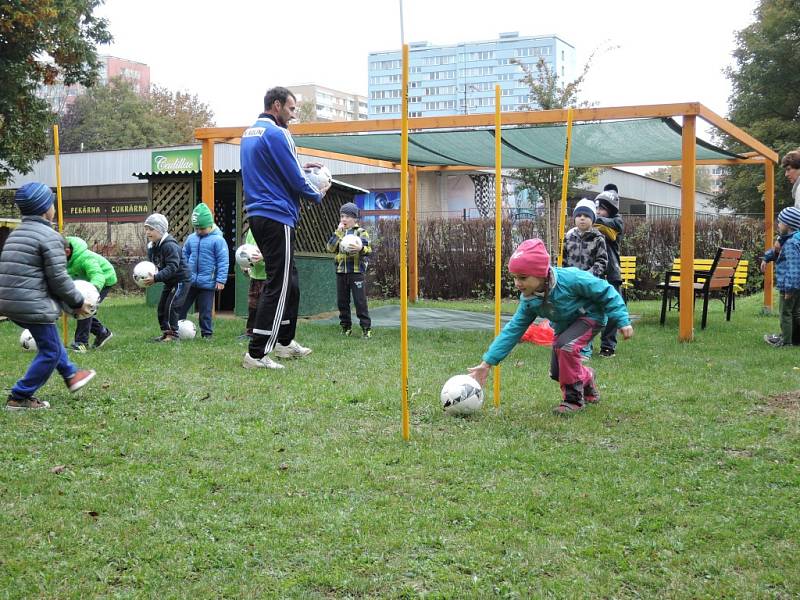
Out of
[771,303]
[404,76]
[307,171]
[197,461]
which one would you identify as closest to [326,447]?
[197,461]

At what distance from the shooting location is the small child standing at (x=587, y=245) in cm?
823

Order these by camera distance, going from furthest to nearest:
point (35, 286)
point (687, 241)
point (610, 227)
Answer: point (687, 241)
point (610, 227)
point (35, 286)

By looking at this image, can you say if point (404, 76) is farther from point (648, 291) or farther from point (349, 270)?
point (648, 291)

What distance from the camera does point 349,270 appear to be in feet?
32.8

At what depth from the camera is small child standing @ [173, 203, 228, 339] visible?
959cm

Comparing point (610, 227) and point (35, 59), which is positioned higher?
point (35, 59)

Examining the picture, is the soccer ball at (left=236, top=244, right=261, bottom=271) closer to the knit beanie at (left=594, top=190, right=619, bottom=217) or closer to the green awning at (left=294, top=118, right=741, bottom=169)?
the green awning at (left=294, top=118, right=741, bottom=169)

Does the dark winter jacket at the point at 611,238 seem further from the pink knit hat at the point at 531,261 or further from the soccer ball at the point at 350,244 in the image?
the pink knit hat at the point at 531,261

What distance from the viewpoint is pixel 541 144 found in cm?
1063

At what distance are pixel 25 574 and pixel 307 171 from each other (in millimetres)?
5641

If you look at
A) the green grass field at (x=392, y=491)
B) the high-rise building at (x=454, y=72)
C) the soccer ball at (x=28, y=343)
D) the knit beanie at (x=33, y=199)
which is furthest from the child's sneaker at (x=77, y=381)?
the high-rise building at (x=454, y=72)

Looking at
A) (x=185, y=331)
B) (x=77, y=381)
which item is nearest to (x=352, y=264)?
(x=185, y=331)

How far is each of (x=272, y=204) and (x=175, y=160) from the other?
95.6 ft

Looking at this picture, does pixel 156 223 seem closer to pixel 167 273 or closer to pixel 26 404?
pixel 167 273
